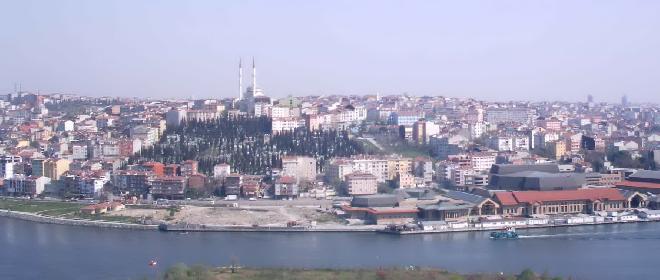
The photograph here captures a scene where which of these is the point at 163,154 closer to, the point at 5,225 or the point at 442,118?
the point at 5,225

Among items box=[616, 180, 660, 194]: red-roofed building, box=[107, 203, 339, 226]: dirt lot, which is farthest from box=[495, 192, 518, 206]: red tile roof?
box=[616, 180, 660, 194]: red-roofed building

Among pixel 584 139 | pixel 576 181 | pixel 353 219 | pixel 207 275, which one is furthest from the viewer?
pixel 584 139

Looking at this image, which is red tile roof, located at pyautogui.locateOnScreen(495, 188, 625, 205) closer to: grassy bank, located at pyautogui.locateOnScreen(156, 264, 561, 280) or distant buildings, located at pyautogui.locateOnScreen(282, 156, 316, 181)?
distant buildings, located at pyautogui.locateOnScreen(282, 156, 316, 181)

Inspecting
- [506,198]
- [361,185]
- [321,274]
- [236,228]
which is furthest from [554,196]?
[321,274]

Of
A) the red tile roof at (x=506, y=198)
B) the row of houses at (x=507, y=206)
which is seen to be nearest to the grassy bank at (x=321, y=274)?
the row of houses at (x=507, y=206)

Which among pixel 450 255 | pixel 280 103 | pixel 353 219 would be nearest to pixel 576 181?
pixel 353 219

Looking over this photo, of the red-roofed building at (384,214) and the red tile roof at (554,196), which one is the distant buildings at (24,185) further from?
the red tile roof at (554,196)

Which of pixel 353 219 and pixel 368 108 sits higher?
pixel 368 108

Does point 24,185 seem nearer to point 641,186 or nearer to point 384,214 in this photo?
point 384,214
